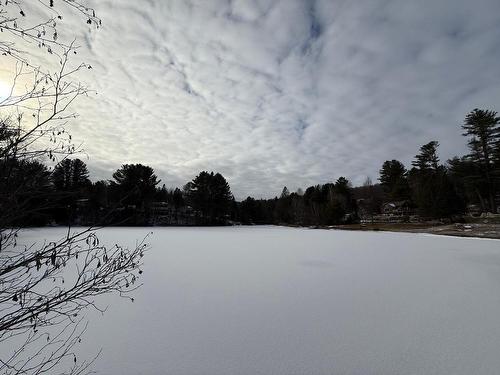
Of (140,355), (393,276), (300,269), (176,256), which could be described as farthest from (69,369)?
(176,256)

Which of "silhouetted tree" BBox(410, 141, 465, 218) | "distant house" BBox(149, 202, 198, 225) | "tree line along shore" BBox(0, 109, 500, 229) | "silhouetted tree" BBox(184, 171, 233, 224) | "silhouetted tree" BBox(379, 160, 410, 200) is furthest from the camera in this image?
"distant house" BBox(149, 202, 198, 225)

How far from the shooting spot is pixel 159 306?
6.01 metres

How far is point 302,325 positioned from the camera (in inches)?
195

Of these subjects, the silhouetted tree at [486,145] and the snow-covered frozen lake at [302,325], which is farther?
the silhouetted tree at [486,145]

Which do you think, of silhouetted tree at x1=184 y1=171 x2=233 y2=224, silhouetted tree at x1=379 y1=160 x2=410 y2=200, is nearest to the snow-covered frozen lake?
silhouetted tree at x1=379 y1=160 x2=410 y2=200

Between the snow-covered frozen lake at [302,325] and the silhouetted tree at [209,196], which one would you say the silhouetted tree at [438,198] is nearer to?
the snow-covered frozen lake at [302,325]

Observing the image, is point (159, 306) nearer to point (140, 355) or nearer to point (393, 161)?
point (140, 355)

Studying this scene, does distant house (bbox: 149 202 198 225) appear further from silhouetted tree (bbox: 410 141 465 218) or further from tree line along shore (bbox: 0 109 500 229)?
silhouetted tree (bbox: 410 141 465 218)

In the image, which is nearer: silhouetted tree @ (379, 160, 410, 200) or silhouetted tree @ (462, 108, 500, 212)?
silhouetted tree @ (462, 108, 500, 212)

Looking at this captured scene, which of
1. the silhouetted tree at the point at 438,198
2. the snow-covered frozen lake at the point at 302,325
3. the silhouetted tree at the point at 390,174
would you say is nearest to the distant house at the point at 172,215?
the silhouetted tree at the point at 390,174

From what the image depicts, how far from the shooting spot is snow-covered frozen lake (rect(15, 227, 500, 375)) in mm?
3732

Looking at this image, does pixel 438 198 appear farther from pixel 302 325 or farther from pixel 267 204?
pixel 267 204

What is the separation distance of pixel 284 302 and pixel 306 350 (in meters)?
2.11

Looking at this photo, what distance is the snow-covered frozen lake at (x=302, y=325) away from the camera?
373 cm
